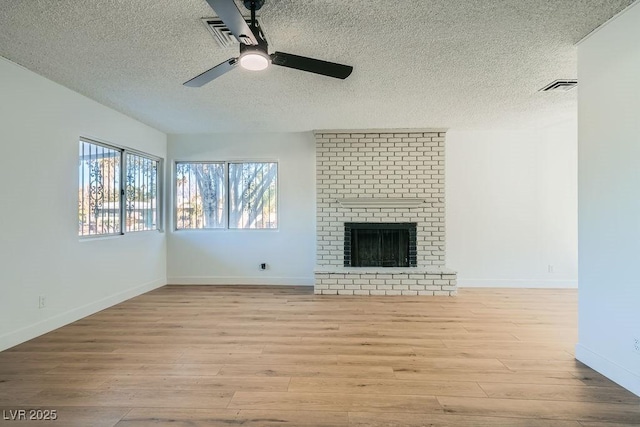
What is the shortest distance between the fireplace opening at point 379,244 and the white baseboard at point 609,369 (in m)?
2.52

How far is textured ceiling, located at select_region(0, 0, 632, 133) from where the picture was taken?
2014 mm

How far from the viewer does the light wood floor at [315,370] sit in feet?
5.99

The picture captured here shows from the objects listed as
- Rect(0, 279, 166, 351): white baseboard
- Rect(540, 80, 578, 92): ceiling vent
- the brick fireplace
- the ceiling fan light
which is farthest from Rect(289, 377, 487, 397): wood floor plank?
Rect(540, 80, 578, 92): ceiling vent

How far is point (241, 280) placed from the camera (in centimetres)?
518

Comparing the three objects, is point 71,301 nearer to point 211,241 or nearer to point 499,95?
point 211,241

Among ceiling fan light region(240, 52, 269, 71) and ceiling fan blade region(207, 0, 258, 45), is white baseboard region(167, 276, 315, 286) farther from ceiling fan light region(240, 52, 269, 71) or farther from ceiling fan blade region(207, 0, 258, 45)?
ceiling fan blade region(207, 0, 258, 45)

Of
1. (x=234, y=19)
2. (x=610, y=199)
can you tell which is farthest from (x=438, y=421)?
(x=234, y=19)

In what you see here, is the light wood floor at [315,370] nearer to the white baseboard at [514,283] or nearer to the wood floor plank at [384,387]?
the wood floor plank at [384,387]

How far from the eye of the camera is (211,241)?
17.2ft

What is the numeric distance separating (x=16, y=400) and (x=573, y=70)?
4.89 meters

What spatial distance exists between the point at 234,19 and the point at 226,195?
12.6 ft

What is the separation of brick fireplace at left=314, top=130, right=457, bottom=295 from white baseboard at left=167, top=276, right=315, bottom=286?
459 mm

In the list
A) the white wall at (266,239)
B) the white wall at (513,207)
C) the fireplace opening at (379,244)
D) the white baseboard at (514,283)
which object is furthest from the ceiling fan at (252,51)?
the white baseboard at (514,283)

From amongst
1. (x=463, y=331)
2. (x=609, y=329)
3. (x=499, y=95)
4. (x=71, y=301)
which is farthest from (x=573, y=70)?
(x=71, y=301)
